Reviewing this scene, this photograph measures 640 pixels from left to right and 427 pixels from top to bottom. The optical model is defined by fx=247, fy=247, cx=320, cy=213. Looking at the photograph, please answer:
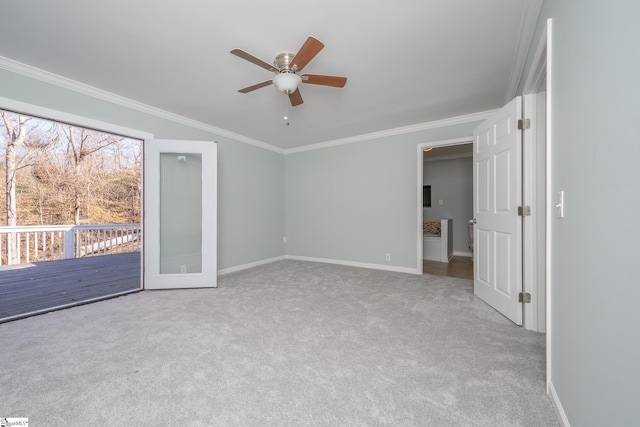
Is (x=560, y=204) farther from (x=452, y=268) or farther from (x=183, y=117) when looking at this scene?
(x=183, y=117)

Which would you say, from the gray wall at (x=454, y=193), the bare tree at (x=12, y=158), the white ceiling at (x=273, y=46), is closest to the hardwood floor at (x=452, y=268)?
the gray wall at (x=454, y=193)

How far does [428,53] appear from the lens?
7.29ft

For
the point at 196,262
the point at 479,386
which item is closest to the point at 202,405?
the point at 479,386

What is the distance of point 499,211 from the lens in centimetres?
250

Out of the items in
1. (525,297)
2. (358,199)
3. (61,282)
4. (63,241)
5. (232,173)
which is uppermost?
(232,173)

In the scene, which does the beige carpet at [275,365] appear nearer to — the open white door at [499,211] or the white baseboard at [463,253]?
the open white door at [499,211]

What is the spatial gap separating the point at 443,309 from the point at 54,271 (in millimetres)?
6115

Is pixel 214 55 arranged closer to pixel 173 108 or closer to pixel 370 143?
pixel 173 108

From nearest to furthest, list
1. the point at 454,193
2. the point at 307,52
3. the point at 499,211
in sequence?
the point at 307,52 < the point at 499,211 < the point at 454,193

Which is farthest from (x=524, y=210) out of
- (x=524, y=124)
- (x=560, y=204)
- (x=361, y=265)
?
(x=361, y=265)

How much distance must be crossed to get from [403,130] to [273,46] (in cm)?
271

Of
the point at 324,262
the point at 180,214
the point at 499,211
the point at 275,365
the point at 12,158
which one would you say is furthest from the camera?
the point at 12,158

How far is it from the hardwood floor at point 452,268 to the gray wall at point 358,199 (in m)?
0.51

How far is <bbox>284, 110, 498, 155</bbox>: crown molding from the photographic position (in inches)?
142
